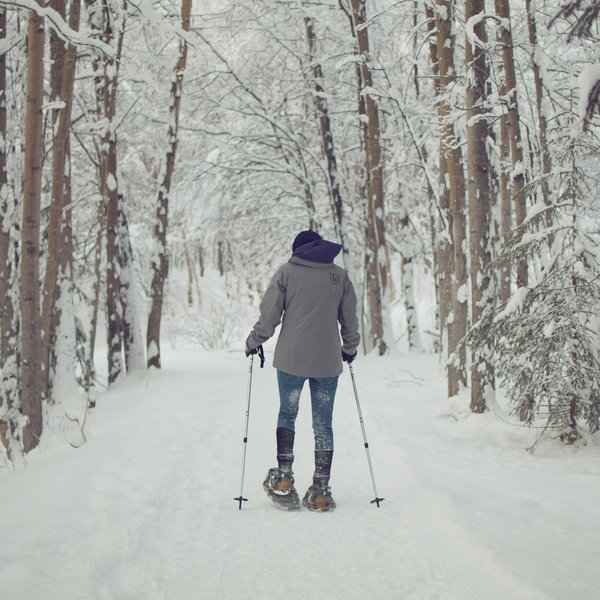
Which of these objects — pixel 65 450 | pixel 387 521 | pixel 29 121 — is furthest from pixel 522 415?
pixel 29 121

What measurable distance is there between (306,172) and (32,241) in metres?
10.6

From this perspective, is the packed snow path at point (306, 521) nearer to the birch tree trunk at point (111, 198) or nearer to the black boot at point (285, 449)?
the black boot at point (285, 449)

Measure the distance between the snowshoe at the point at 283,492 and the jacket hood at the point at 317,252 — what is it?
1.66m

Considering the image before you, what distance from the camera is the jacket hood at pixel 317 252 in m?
4.54

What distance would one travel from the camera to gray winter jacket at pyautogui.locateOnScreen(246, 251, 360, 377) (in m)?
4.48

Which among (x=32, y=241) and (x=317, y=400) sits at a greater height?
(x=32, y=241)

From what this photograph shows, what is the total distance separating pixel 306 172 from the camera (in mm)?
16484

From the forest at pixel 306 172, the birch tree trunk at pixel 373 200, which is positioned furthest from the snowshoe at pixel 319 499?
the birch tree trunk at pixel 373 200

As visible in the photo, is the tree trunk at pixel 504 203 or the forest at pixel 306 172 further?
the tree trunk at pixel 504 203

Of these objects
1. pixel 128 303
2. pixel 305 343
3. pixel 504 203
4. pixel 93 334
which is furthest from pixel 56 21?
pixel 128 303

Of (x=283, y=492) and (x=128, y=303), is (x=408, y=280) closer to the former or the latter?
(x=128, y=303)

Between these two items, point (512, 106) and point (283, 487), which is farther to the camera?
point (512, 106)

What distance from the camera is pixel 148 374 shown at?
12359mm

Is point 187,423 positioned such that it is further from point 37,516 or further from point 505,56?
point 505,56
